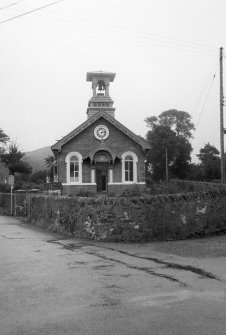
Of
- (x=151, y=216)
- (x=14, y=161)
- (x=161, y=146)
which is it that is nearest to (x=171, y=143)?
(x=161, y=146)

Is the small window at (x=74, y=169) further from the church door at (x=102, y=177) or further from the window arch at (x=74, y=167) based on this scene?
the church door at (x=102, y=177)

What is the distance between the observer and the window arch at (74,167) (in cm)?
4169

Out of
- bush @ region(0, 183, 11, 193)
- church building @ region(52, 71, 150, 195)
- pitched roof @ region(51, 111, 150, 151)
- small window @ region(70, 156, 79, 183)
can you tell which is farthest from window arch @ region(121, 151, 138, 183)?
bush @ region(0, 183, 11, 193)

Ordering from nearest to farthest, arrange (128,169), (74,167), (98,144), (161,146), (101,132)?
(74,167)
(98,144)
(101,132)
(128,169)
(161,146)

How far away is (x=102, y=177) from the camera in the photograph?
4269 centimetres

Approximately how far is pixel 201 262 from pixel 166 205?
518 cm

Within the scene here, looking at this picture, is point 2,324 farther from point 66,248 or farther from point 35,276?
point 66,248

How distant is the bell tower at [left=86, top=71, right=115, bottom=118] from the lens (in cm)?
4666

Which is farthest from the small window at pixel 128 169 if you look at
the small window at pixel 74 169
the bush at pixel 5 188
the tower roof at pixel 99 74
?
Answer: the bush at pixel 5 188

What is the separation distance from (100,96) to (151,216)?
3349 cm

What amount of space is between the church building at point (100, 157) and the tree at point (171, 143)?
47617 mm

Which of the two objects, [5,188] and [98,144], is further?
[5,188]

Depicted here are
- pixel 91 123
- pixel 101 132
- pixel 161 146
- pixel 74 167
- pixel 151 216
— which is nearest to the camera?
pixel 151 216

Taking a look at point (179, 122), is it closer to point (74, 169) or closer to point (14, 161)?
point (14, 161)
